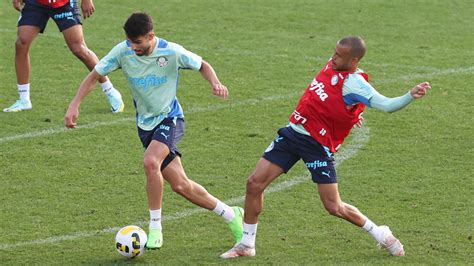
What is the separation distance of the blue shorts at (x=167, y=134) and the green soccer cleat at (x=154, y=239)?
0.54m

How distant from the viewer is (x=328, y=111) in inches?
327

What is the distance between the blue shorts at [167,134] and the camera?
28.6 ft

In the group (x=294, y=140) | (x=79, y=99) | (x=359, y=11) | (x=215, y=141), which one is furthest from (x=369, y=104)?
(x=359, y=11)

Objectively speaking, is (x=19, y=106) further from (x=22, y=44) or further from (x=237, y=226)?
(x=237, y=226)

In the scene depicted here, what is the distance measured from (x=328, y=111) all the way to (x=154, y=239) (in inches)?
67.6

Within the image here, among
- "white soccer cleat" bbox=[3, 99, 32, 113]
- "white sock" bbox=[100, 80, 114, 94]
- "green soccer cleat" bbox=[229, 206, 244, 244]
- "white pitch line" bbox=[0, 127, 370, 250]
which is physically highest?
"green soccer cleat" bbox=[229, 206, 244, 244]

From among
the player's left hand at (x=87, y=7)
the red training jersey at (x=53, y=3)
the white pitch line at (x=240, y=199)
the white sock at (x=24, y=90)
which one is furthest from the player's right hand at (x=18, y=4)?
the white pitch line at (x=240, y=199)

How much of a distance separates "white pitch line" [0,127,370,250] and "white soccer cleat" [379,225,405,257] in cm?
190

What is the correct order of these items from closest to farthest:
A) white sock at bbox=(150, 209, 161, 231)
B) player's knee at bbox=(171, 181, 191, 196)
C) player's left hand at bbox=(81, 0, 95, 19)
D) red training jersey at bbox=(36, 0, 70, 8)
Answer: white sock at bbox=(150, 209, 161, 231) → player's knee at bbox=(171, 181, 191, 196) → red training jersey at bbox=(36, 0, 70, 8) → player's left hand at bbox=(81, 0, 95, 19)

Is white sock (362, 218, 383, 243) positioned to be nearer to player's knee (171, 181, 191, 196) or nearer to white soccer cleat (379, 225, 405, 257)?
white soccer cleat (379, 225, 405, 257)

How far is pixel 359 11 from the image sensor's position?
19156 millimetres

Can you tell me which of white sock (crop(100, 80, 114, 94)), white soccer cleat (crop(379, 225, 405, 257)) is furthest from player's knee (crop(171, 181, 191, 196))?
white sock (crop(100, 80, 114, 94))

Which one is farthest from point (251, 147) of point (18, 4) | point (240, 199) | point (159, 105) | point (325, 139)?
point (18, 4)

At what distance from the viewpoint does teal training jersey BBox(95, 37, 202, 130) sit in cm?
877
